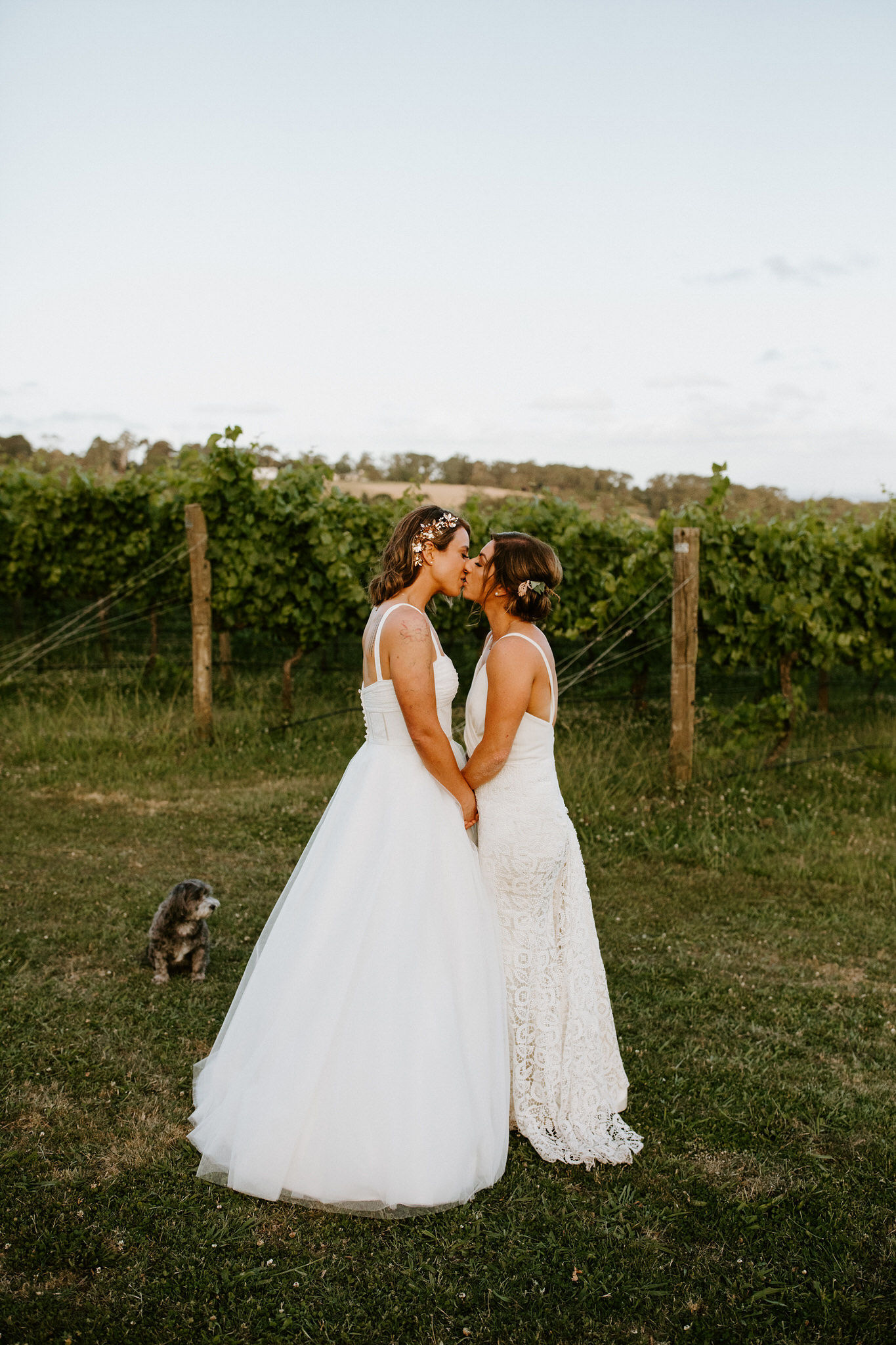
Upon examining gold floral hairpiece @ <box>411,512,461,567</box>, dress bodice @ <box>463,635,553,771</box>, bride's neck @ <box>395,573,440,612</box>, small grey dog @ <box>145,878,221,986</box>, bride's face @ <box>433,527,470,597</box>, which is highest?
gold floral hairpiece @ <box>411,512,461,567</box>

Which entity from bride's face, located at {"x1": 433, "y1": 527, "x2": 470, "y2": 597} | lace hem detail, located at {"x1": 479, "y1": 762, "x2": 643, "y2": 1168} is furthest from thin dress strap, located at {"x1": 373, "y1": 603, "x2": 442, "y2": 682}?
lace hem detail, located at {"x1": 479, "y1": 762, "x2": 643, "y2": 1168}

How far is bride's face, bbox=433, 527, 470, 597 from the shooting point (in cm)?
331

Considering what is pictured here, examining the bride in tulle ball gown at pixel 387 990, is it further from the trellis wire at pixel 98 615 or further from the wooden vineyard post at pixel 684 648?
the trellis wire at pixel 98 615

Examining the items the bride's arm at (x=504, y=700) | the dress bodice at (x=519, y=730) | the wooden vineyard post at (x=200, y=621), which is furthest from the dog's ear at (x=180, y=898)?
the wooden vineyard post at (x=200, y=621)

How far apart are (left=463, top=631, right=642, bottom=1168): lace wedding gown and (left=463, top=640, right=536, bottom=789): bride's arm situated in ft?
0.23

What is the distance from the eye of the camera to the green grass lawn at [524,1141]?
8.77 ft

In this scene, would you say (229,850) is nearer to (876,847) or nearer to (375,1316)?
(375,1316)

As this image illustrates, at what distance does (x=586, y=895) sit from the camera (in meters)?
3.61

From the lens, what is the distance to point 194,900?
4.55 metres

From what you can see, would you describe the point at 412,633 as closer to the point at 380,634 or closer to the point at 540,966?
the point at 380,634

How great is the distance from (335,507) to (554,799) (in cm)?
709

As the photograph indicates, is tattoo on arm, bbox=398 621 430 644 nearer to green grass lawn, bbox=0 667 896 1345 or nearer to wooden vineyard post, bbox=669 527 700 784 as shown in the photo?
green grass lawn, bbox=0 667 896 1345

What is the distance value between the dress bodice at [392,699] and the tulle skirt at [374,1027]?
0.05 metres

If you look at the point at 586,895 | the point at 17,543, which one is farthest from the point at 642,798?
the point at 17,543
